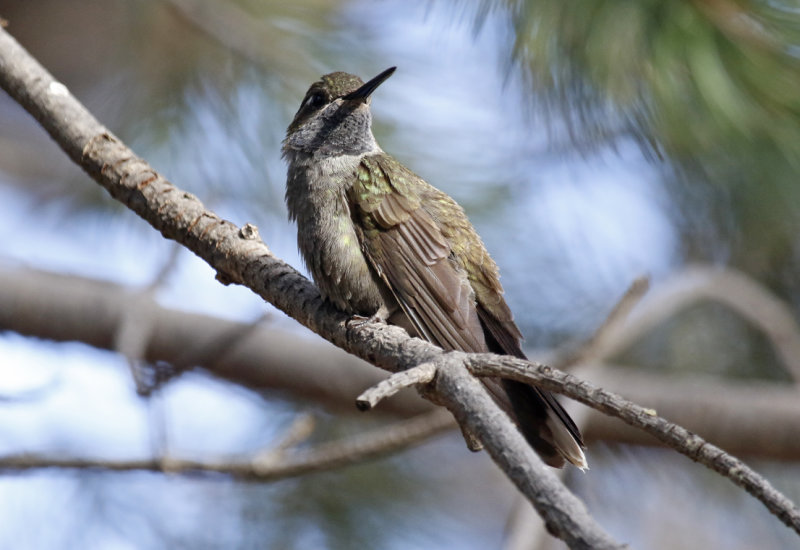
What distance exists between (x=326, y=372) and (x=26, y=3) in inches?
106

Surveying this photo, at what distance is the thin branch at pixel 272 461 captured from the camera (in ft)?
8.52

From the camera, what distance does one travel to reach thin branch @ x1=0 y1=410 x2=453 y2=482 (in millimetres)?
2596

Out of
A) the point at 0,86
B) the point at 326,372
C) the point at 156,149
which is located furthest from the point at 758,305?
the point at 0,86

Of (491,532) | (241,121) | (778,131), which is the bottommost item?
(491,532)

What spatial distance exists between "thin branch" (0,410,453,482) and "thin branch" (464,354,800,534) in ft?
4.02

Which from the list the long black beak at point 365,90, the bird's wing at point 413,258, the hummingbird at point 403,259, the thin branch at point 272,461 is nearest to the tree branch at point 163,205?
the hummingbird at point 403,259

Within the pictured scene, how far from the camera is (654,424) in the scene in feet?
4.48

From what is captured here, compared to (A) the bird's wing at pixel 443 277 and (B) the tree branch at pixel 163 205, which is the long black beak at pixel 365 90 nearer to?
(A) the bird's wing at pixel 443 277

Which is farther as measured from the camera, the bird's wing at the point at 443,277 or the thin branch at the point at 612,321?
the thin branch at the point at 612,321

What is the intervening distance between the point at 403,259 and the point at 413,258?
34 mm

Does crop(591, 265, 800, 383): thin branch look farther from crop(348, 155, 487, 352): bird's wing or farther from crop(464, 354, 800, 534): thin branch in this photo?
crop(464, 354, 800, 534): thin branch

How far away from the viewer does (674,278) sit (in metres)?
4.54

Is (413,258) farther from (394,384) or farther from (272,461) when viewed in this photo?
(394,384)

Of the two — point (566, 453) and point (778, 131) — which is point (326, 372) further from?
point (778, 131)
